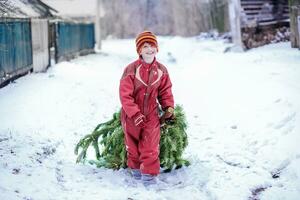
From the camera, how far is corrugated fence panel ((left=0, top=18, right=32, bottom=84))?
11852 mm

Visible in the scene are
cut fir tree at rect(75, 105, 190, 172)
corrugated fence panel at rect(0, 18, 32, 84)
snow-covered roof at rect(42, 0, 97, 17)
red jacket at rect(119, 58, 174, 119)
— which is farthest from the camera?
snow-covered roof at rect(42, 0, 97, 17)

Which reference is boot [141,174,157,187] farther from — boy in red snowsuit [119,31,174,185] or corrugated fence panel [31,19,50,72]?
corrugated fence panel [31,19,50,72]

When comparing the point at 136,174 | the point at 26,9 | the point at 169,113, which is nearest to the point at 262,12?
the point at 26,9

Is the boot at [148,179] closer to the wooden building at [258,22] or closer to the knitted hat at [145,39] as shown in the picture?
the knitted hat at [145,39]

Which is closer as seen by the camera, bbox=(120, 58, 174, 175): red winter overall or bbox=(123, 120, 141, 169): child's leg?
bbox=(120, 58, 174, 175): red winter overall

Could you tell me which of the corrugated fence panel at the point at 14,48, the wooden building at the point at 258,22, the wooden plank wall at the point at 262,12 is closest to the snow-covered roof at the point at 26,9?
the corrugated fence panel at the point at 14,48

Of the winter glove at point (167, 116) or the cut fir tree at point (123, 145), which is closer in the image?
the winter glove at point (167, 116)

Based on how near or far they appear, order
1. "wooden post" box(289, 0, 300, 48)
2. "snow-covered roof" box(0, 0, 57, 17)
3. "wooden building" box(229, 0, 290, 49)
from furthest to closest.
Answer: "wooden building" box(229, 0, 290, 49) < "wooden post" box(289, 0, 300, 48) < "snow-covered roof" box(0, 0, 57, 17)

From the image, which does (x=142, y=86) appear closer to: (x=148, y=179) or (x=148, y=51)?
(x=148, y=51)

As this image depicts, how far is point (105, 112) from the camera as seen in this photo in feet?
33.2

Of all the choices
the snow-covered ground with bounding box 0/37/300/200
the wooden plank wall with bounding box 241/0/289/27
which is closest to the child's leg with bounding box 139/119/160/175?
the snow-covered ground with bounding box 0/37/300/200

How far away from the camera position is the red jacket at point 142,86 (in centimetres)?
536

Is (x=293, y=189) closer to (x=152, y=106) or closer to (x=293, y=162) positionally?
(x=293, y=162)

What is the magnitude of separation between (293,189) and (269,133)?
199 cm
